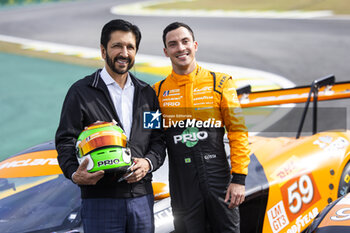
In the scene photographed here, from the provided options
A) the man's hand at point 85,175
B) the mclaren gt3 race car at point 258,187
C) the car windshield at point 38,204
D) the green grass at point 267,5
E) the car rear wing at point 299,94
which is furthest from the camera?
the green grass at point 267,5

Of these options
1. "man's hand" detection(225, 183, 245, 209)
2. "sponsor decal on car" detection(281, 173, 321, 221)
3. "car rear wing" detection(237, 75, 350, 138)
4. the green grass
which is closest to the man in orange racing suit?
"man's hand" detection(225, 183, 245, 209)

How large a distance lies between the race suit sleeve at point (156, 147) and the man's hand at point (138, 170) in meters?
0.06

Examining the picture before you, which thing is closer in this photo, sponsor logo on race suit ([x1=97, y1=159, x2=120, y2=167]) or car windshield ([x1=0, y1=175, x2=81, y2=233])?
sponsor logo on race suit ([x1=97, y1=159, x2=120, y2=167])

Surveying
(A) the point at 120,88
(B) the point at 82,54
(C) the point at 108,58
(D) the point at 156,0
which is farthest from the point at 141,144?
(D) the point at 156,0

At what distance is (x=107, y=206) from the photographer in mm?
2338

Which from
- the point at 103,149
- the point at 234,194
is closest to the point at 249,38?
the point at 234,194

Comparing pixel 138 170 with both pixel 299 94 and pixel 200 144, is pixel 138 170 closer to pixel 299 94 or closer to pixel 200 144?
pixel 200 144

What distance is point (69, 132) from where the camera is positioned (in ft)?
7.68

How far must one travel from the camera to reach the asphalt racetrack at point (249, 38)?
10555 millimetres

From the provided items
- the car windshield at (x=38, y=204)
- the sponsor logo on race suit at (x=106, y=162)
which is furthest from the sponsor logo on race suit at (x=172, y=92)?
the car windshield at (x=38, y=204)

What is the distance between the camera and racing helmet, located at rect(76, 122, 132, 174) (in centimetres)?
221

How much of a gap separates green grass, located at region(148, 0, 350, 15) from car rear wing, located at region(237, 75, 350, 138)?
16005 millimetres

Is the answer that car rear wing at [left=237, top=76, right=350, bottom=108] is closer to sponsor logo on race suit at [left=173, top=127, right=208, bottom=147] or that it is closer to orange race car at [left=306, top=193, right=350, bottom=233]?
orange race car at [left=306, top=193, right=350, bottom=233]

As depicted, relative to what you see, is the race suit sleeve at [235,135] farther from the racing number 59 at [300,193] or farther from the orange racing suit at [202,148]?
the racing number 59 at [300,193]
